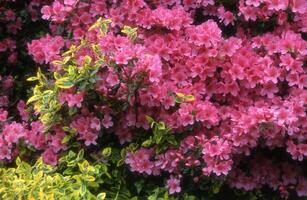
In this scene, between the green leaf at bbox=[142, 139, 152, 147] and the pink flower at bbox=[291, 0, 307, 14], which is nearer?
the green leaf at bbox=[142, 139, 152, 147]

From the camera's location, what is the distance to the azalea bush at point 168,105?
279 centimetres

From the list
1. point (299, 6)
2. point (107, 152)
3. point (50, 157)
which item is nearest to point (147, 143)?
point (107, 152)

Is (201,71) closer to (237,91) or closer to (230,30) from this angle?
(237,91)

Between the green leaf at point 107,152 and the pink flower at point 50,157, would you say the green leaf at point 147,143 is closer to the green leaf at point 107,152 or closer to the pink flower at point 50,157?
the green leaf at point 107,152

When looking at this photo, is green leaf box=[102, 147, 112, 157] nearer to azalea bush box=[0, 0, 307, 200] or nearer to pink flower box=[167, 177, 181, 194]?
azalea bush box=[0, 0, 307, 200]

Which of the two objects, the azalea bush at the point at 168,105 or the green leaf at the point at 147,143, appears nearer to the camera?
the azalea bush at the point at 168,105

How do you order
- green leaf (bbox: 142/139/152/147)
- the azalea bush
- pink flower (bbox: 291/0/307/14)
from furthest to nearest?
pink flower (bbox: 291/0/307/14), green leaf (bbox: 142/139/152/147), the azalea bush

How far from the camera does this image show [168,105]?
2.87 m

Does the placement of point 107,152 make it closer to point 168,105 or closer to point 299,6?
point 168,105

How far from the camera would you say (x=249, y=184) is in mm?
3043

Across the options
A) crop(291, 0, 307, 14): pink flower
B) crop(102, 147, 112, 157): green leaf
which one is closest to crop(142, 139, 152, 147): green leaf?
crop(102, 147, 112, 157): green leaf

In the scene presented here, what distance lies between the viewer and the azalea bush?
2795 millimetres

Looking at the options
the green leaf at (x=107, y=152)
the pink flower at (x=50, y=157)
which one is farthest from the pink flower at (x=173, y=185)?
the pink flower at (x=50, y=157)

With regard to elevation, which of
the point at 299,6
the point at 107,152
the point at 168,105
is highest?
the point at 299,6
